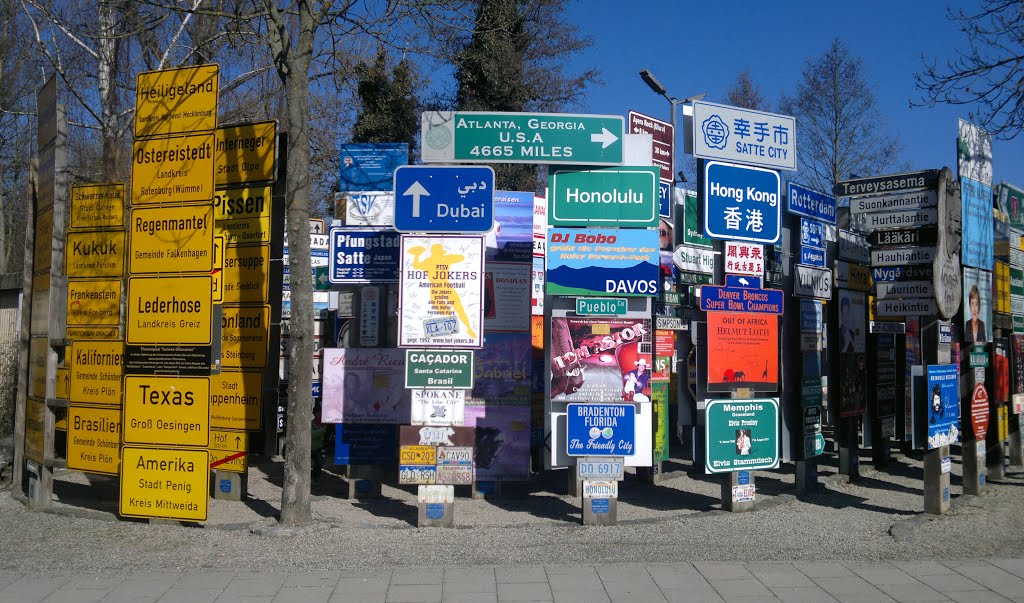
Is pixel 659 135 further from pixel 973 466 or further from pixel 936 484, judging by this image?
pixel 936 484

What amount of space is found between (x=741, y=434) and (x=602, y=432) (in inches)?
71.4

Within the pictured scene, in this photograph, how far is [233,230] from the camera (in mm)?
9617

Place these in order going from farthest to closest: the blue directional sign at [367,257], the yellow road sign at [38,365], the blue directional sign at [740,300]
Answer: the blue directional sign at [367,257] < the yellow road sign at [38,365] < the blue directional sign at [740,300]

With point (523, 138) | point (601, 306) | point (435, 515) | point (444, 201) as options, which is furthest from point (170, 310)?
point (601, 306)

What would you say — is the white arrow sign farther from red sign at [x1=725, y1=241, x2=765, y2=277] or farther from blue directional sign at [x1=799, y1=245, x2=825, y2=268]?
blue directional sign at [x1=799, y1=245, x2=825, y2=268]

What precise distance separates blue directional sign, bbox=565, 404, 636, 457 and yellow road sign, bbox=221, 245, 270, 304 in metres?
3.90

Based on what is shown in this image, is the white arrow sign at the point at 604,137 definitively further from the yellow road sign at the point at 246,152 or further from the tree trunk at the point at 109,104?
the tree trunk at the point at 109,104

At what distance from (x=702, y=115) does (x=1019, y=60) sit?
3.89 m

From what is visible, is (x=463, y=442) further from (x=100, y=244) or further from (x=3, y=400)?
(x=3, y=400)

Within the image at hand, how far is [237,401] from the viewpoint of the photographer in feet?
30.7

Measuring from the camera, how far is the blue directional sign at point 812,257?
33.2 feet

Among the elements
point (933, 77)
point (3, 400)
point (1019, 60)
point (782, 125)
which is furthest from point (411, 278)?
point (3, 400)

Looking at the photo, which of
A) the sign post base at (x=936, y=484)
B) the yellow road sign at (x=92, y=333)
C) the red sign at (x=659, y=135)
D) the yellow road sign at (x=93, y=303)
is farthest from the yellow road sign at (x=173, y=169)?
the red sign at (x=659, y=135)

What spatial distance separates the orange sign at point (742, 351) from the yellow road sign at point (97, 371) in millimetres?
6672
